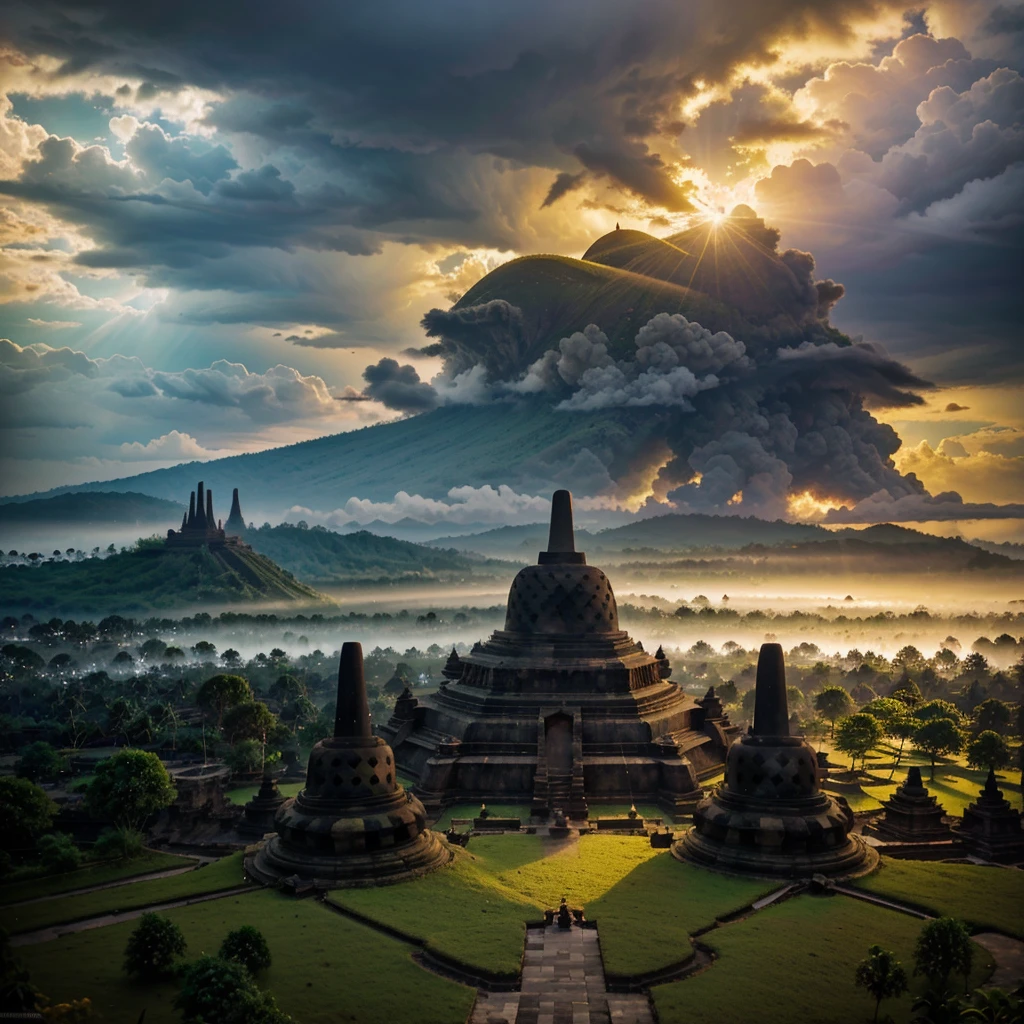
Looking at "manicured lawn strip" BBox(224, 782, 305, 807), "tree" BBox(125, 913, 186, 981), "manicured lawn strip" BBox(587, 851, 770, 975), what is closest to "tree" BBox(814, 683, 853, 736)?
"manicured lawn strip" BBox(587, 851, 770, 975)

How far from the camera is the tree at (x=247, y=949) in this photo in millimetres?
29938

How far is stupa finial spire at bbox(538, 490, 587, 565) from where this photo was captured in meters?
71.9

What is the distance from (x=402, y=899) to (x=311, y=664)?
111422 millimetres

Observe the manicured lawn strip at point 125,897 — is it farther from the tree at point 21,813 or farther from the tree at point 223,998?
the tree at point 223,998

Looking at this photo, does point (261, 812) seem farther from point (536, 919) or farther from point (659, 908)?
point (659, 908)

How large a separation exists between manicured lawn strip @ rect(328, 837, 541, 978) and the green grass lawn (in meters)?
1.24

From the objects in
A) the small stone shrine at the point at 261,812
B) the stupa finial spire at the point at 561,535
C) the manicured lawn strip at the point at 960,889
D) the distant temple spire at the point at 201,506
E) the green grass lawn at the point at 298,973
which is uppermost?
the distant temple spire at the point at 201,506

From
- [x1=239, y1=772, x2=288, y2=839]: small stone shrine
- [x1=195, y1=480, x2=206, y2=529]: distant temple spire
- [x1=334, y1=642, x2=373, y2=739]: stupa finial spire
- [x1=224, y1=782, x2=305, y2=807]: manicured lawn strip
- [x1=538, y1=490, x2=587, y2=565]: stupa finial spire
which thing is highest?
[x1=195, y1=480, x2=206, y2=529]: distant temple spire

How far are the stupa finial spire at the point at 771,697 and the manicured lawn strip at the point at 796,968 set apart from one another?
820cm

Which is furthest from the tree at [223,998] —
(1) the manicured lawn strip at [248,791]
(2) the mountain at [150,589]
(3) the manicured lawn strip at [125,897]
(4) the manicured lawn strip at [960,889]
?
(2) the mountain at [150,589]

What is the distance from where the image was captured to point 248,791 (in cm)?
6600

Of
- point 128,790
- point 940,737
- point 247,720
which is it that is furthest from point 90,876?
point 940,737

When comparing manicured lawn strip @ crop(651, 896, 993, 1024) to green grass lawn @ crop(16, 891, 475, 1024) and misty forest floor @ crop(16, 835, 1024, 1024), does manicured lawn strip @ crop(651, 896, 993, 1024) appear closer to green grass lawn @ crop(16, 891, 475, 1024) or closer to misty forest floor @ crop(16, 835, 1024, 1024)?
misty forest floor @ crop(16, 835, 1024, 1024)

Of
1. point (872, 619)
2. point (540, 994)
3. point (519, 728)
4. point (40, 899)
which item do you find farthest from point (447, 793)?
point (872, 619)
